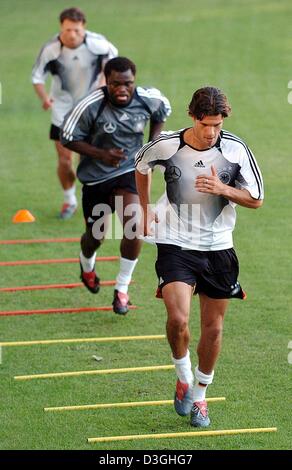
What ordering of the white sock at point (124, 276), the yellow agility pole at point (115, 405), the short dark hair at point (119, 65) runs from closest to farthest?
the yellow agility pole at point (115, 405), the short dark hair at point (119, 65), the white sock at point (124, 276)

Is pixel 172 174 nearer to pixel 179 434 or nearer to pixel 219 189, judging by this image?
pixel 219 189

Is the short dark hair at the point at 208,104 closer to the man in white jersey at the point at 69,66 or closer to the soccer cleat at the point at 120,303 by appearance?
the soccer cleat at the point at 120,303

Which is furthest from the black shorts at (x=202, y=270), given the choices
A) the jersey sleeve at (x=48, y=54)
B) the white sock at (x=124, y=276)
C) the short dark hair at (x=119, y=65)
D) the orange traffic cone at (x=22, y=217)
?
the jersey sleeve at (x=48, y=54)

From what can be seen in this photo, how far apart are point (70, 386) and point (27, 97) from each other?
1315 centimetres

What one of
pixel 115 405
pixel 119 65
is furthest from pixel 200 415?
pixel 119 65

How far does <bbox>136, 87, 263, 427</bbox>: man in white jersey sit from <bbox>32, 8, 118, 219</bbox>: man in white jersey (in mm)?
5574

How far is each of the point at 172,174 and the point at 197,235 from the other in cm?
43

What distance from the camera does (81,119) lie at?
9.70 meters

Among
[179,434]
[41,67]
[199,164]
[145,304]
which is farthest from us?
[41,67]

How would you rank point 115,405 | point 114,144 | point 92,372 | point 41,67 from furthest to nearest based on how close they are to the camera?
1. point 41,67
2. point 114,144
3. point 92,372
4. point 115,405

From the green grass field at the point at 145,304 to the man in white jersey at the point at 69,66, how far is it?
0.66 metres

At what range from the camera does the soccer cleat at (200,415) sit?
744cm

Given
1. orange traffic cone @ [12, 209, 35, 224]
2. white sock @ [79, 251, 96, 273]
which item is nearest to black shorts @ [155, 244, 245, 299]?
white sock @ [79, 251, 96, 273]
